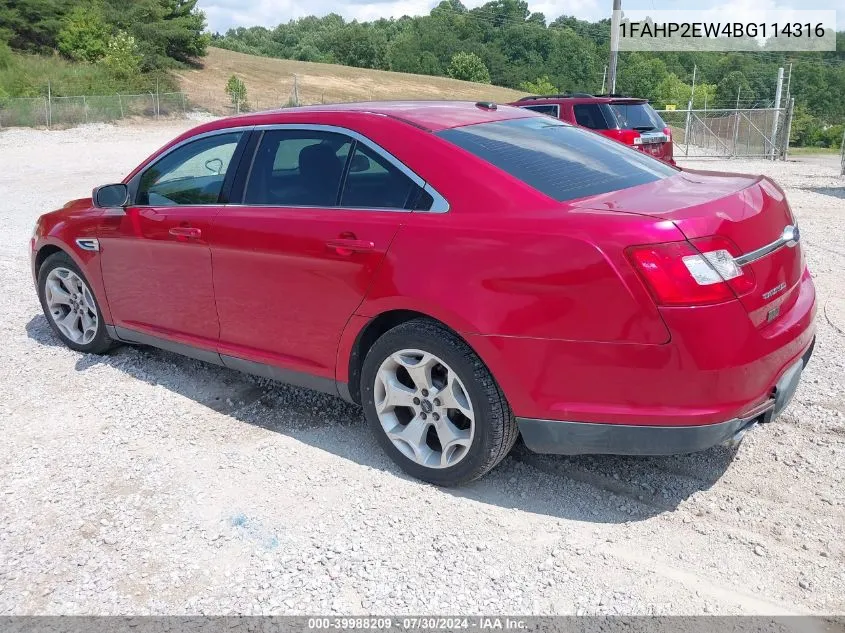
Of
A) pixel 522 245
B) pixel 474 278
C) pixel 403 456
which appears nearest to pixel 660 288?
pixel 522 245

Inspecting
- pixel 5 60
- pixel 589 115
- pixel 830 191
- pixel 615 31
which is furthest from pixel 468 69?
pixel 589 115

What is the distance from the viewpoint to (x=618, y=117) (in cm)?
1312

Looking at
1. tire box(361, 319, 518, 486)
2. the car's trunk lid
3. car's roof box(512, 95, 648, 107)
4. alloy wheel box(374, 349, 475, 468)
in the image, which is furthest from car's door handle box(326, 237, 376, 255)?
car's roof box(512, 95, 648, 107)

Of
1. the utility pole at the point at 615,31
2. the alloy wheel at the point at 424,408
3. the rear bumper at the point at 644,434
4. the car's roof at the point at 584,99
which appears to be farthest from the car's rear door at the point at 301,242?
the utility pole at the point at 615,31

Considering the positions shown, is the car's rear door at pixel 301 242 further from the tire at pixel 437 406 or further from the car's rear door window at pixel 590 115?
the car's rear door window at pixel 590 115

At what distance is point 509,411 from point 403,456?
2.10 ft

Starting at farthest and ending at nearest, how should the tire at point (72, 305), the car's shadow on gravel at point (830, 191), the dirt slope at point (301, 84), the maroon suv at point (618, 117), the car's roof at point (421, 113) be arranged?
1. the dirt slope at point (301, 84)
2. the car's shadow on gravel at point (830, 191)
3. the maroon suv at point (618, 117)
4. the tire at point (72, 305)
5. the car's roof at point (421, 113)

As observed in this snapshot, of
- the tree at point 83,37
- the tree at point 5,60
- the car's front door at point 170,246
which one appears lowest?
the car's front door at point 170,246

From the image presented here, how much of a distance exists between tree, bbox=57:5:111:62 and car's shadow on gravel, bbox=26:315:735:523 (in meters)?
53.0

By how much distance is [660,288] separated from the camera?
2.79 m

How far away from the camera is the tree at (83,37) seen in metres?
50.7

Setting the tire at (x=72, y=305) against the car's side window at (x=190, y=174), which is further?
the tire at (x=72, y=305)

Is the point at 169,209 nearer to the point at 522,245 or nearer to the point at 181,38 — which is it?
the point at 522,245

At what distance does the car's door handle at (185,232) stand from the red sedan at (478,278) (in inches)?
0.6
